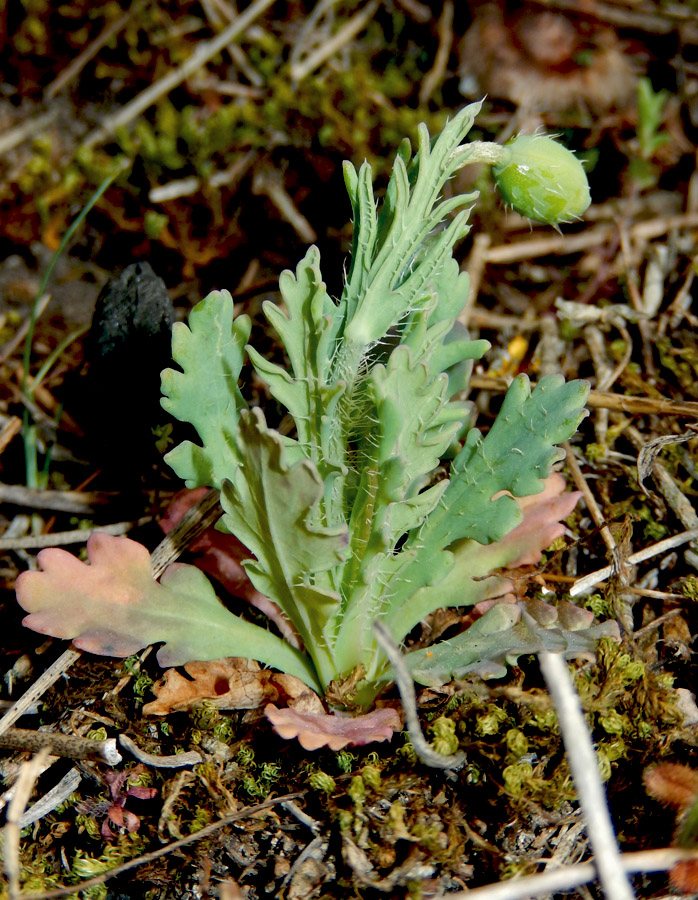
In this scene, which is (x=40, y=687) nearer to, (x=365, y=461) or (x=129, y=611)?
(x=129, y=611)

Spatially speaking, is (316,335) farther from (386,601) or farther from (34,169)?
(34,169)

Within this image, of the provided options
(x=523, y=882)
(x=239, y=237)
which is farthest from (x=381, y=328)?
(x=239, y=237)

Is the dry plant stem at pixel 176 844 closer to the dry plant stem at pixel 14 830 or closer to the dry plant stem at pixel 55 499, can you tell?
the dry plant stem at pixel 14 830

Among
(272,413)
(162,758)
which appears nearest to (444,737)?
(162,758)

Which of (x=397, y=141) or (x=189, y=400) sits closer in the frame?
(x=189, y=400)

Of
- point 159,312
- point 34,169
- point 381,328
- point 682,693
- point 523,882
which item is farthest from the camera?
point 34,169
